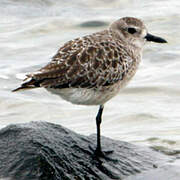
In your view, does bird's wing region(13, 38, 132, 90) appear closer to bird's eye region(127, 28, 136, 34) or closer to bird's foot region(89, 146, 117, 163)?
bird's eye region(127, 28, 136, 34)

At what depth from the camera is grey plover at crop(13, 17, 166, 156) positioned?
7.33 meters

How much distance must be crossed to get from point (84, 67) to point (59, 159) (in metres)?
1.34

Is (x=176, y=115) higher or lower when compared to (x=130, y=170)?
lower

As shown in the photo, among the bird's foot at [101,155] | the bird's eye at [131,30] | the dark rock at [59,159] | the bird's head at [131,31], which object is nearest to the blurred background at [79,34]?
the bird's head at [131,31]

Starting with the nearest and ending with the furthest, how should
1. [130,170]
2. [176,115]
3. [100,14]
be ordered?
[130,170]
[176,115]
[100,14]

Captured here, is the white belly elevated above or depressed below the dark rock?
above

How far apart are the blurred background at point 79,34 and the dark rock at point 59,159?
277cm

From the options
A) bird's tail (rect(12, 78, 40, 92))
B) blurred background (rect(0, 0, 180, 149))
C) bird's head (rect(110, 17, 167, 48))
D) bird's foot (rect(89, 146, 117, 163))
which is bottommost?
blurred background (rect(0, 0, 180, 149))

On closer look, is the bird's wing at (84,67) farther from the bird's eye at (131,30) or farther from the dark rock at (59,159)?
the dark rock at (59,159)

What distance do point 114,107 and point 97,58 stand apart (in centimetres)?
538

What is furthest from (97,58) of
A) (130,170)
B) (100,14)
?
(100,14)

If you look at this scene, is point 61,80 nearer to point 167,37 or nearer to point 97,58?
point 97,58

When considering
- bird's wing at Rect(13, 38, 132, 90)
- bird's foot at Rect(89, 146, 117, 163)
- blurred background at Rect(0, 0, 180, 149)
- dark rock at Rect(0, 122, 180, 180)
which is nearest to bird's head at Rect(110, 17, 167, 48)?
bird's wing at Rect(13, 38, 132, 90)

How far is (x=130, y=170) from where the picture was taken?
732 centimetres
